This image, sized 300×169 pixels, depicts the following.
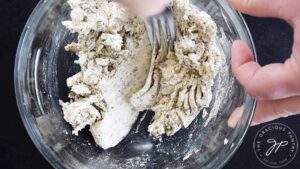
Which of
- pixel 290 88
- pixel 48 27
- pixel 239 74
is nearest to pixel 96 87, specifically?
pixel 48 27

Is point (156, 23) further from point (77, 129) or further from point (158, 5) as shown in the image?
point (77, 129)

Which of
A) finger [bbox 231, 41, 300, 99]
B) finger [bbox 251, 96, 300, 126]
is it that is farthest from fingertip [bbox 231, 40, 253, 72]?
finger [bbox 251, 96, 300, 126]

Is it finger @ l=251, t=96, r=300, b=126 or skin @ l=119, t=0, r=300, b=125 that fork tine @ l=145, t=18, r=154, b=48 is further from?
finger @ l=251, t=96, r=300, b=126

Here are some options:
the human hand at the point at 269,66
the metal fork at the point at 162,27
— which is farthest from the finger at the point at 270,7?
the metal fork at the point at 162,27

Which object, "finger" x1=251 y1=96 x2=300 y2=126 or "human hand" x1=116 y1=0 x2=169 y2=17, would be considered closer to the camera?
"human hand" x1=116 y1=0 x2=169 y2=17

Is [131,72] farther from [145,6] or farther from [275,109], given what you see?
[275,109]

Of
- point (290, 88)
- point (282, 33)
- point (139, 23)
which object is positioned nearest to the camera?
point (290, 88)
